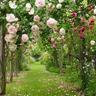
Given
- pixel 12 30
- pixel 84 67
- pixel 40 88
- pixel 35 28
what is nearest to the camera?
pixel 12 30

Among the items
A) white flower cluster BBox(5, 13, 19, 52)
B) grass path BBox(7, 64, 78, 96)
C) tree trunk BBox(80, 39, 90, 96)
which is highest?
white flower cluster BBox(5, 13, 19, 52)

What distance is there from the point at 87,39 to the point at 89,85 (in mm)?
1734

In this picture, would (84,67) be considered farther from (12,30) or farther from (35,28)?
(12,30)

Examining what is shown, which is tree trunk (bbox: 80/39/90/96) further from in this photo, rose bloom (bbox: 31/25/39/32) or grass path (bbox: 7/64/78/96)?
rose bloom (bbox: 31/25/39/32)

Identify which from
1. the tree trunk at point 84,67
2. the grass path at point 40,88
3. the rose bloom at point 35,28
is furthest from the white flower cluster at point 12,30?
the grass path at point 40,88

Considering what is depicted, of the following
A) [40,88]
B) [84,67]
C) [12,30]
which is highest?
[12,30]

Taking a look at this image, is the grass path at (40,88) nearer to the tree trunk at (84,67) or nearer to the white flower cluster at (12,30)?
the tree trunk at (84,67)

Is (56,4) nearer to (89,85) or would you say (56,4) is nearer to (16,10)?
(16,10)

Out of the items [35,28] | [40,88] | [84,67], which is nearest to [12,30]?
[35,28]

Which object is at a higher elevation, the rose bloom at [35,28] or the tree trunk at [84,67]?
the rose bloom at [35,28]

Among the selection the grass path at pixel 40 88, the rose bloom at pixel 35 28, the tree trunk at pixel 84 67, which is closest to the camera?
the rose bloom at pixel 35 28

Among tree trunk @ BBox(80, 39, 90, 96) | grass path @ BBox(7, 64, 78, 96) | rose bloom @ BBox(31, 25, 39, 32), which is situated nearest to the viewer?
rose bloom @ BBox(31, 25, 39, 32)

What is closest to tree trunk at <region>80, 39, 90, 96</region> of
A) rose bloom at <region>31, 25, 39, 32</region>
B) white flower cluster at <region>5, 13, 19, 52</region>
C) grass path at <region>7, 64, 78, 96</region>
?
grass path at <region>7, 64, 78, 96</region>

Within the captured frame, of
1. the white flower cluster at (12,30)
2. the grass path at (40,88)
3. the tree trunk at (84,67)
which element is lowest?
the grass path at (40,88)
